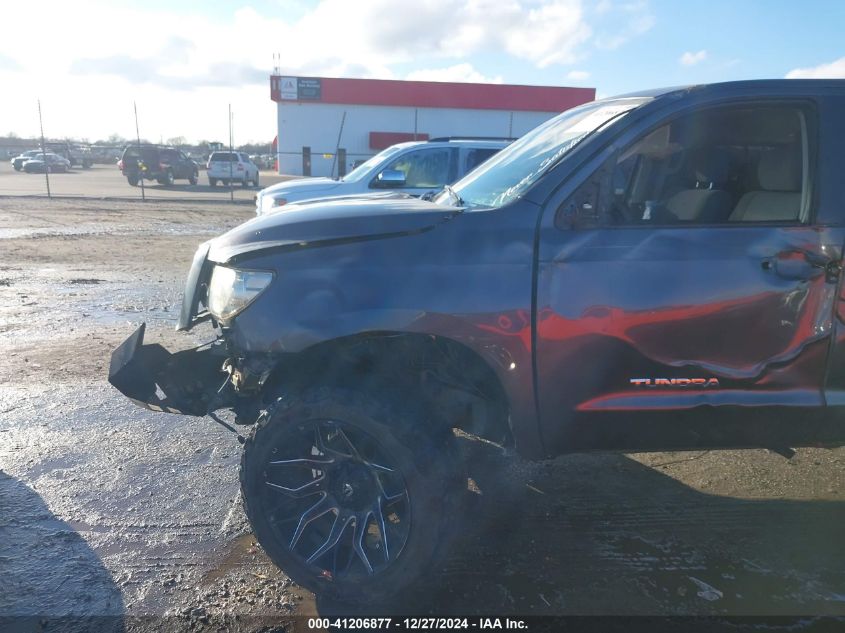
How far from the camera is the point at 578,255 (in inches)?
107

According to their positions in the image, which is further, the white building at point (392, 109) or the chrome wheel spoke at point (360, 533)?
the white building at point (392, 109)

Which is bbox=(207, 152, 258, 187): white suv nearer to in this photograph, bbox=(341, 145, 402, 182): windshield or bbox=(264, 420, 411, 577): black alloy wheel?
bbox=(341, 145, 402, 182): windshield

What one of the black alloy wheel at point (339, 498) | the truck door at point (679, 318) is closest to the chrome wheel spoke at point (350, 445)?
the black alloy wheel at point (339, 498)

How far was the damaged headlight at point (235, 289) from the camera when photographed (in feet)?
9.21

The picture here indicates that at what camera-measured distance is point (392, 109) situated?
128 feet

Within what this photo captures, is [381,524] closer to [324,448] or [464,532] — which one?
[324,448]

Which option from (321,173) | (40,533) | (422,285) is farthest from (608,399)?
(321,173)

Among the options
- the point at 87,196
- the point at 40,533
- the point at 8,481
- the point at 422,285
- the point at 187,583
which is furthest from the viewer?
the point at 87,196

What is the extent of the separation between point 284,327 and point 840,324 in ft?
7.88

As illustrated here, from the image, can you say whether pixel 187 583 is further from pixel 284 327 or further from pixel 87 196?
pixel 87 196

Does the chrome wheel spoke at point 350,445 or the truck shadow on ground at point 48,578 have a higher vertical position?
the chrome wheel spoke at point 350,445

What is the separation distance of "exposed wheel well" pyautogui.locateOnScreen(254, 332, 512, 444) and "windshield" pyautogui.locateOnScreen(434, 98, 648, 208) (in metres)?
0.75

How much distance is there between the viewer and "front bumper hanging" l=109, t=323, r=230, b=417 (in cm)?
323

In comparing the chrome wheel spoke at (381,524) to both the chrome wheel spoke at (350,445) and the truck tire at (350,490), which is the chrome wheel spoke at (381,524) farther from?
the chrome wheel spoke at (350,445)
